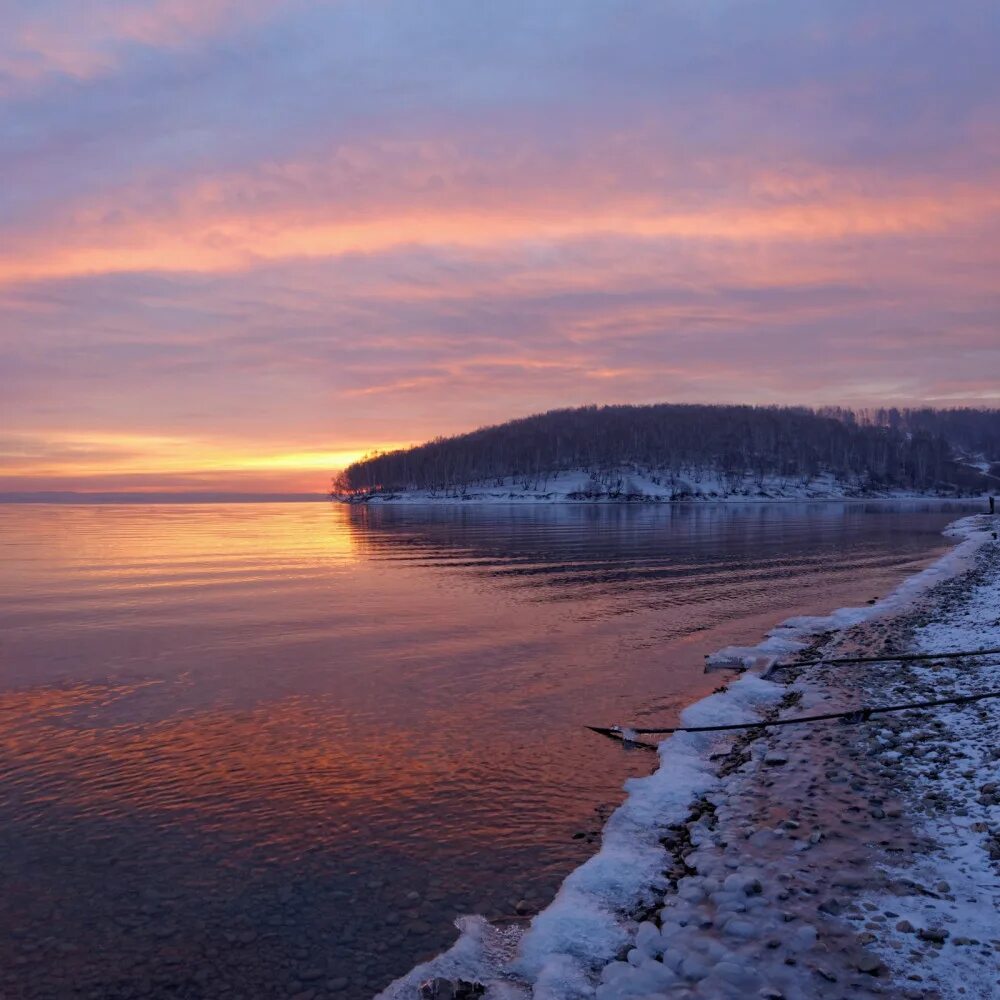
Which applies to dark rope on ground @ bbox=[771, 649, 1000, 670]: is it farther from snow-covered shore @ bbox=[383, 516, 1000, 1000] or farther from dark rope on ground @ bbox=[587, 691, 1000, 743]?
dark rope on ground @ bbox=[587, 691, 1000, 743]

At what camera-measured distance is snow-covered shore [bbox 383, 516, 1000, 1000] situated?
277 inches

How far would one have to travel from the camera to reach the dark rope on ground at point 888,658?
1784 cm

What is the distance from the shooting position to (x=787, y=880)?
858 centimetres

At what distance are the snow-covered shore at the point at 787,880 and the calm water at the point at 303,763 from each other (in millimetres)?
860

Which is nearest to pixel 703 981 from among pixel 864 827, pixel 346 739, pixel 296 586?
pixel 864 827

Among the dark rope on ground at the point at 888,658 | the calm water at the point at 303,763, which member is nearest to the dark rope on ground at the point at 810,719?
the calm water at the point at 303,763

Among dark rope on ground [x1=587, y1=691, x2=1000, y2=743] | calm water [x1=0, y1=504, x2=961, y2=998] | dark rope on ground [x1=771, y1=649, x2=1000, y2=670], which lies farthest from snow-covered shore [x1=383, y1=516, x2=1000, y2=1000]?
dark rope on ground [x1=771, y1=649, x2=1000, y2=670]

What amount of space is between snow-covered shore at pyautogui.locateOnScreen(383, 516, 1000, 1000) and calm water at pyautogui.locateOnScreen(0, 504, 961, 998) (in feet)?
2.82

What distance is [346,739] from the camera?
14812 mm

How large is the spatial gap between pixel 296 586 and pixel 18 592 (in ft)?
43.5

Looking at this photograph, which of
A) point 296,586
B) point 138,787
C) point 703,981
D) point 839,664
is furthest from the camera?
point 296,586

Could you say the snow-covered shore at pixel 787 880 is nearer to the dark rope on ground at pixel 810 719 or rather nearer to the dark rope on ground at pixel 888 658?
the dark rope on ground at pixel 810 719

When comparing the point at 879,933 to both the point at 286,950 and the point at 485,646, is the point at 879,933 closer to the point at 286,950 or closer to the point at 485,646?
the point at 286,950

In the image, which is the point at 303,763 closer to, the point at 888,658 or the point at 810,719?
the point at 810,719
